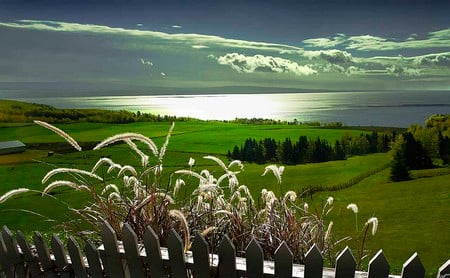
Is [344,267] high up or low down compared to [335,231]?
up

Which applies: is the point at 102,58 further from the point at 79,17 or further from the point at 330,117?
the point at 330,117

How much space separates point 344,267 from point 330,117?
4.40 m

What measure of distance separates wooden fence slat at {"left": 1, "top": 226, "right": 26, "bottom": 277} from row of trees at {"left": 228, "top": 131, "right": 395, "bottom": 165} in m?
3.84

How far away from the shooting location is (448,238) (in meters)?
5.27

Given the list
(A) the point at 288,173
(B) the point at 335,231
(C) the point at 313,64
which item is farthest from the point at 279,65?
(B) the point at 335,231

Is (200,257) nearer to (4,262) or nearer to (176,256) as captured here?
(176,256)

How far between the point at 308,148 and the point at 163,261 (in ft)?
13.4

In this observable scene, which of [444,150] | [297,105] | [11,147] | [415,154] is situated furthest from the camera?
[11,147]

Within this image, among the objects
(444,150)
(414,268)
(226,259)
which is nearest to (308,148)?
(444,150)

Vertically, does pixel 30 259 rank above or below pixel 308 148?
below

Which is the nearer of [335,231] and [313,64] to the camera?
[335,231]

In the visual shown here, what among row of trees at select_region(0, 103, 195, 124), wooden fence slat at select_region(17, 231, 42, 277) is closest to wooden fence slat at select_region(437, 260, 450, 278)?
wooden fence slat at select_region(17, 231, 42, 277)

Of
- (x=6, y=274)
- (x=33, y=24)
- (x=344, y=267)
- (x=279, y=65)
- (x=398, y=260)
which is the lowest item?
(x=398, y=260)

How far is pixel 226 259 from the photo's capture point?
239 centimetres
